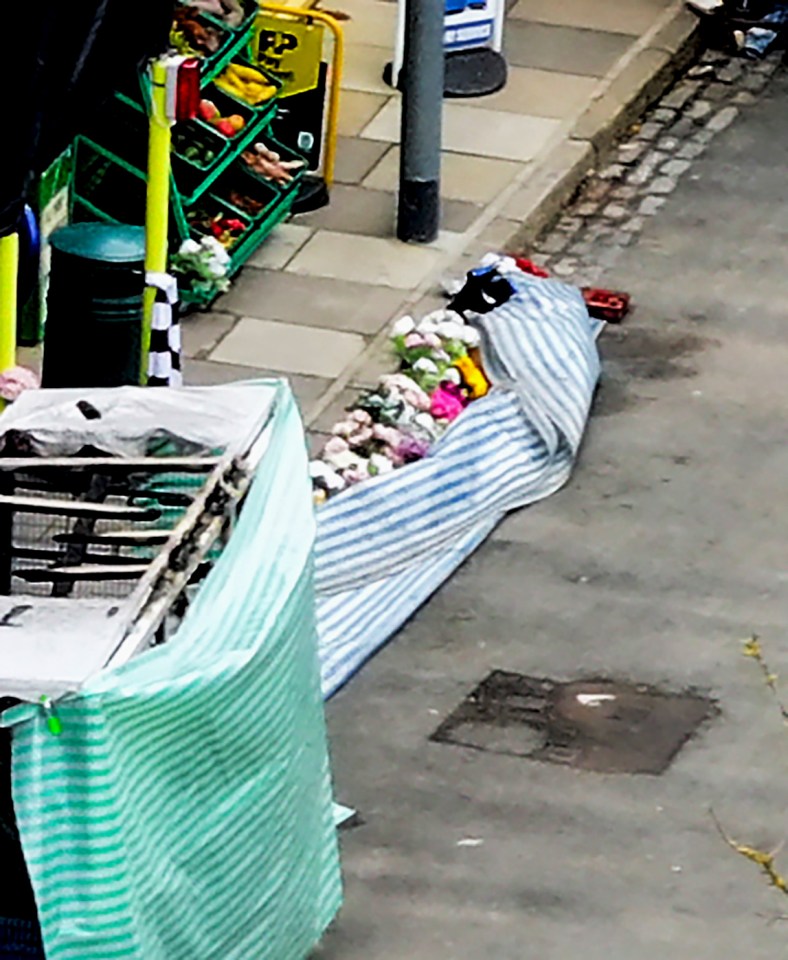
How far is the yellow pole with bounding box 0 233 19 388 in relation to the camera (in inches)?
344

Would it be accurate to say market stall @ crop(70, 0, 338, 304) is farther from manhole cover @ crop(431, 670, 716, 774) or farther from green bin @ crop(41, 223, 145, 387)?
manhole cover @ crop(431, 670, 716, 774)

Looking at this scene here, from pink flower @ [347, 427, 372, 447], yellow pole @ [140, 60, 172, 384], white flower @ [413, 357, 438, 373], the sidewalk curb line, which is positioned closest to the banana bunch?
the sidewalk curb line

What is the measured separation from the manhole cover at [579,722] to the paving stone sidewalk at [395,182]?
1.77 meters

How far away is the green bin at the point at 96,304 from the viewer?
8.97m

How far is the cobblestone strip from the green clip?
6.00m

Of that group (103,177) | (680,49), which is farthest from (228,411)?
(680,49)

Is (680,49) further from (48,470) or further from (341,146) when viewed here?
(48,470)

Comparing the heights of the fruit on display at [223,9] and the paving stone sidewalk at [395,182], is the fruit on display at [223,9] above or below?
above

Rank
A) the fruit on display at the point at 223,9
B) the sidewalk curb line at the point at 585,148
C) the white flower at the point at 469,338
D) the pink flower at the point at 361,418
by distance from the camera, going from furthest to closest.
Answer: the fruit on display at the point at 223,9, the sidewalk curb line at the point at 585,148, the white flower at the point at 469,338, the pink flower at the point at 361,418

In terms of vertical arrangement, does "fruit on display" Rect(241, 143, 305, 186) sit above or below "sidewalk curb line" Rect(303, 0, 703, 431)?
above

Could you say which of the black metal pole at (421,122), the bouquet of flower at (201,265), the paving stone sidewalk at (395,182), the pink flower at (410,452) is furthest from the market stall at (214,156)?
the pink flower at (410,452)

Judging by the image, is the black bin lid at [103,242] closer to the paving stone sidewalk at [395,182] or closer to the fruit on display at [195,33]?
the paving stone sidewalk at [395,182]

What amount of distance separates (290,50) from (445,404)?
2.59 meters

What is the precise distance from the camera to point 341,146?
12250mm
